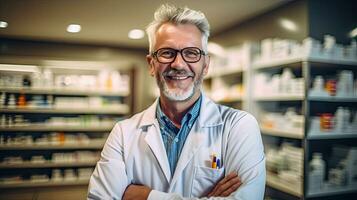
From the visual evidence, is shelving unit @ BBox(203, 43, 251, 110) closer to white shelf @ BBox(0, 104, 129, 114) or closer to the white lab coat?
white shelf @ BBox(0, 104, 129, 114)

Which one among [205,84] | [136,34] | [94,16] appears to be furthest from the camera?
[205,84]

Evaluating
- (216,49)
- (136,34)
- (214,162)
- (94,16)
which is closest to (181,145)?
(214,162)

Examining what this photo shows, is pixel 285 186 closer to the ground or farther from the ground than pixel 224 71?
closer to the ground

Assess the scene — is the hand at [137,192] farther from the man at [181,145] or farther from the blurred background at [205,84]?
the blurred background at [205,84]

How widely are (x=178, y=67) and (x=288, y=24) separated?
1154 millimetres

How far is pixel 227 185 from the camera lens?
3.17ft

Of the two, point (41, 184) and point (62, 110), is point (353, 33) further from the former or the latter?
point (41, 184)

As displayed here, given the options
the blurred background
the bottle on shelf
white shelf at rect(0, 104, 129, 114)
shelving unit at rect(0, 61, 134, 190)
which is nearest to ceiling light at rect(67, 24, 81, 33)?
the blurred background

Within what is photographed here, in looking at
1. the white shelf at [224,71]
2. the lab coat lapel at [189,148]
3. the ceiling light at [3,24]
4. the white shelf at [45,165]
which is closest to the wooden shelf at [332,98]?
the white shelf at [224,71]

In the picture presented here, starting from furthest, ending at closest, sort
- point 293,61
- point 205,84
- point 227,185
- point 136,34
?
point 205,84 < point 293,61 < point 136,34 < point 227,185

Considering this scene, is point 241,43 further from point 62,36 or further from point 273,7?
point 62,36

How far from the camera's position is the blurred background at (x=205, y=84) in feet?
3.88

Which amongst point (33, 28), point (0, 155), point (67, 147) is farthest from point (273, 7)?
point (0, 155)

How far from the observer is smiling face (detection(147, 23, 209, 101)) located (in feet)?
3.34
